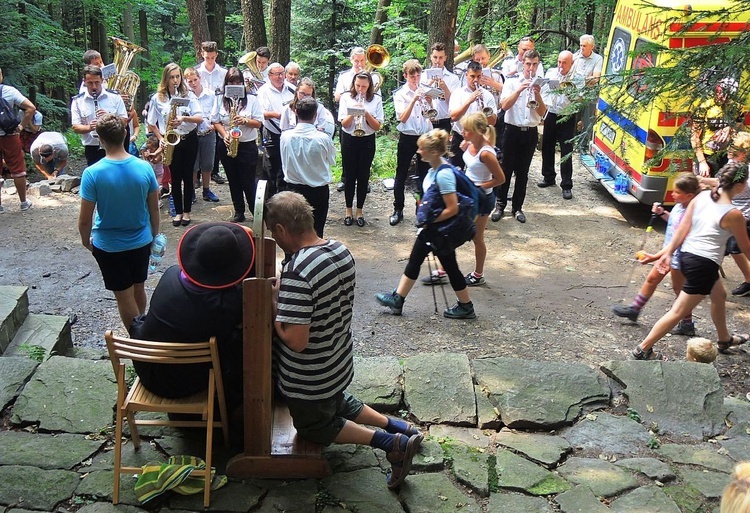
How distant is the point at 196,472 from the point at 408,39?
41.0 ft

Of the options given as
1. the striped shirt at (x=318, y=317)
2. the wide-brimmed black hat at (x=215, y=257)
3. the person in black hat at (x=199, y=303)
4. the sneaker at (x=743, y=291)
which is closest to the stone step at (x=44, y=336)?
the person in black hat at (x=199, y=303)

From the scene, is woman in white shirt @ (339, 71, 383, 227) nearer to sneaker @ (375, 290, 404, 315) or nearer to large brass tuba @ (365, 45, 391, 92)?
large brass tuba @ (365, 45, 391, 92)

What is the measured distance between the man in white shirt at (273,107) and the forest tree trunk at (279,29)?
2740 mm

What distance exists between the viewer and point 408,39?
14281mm

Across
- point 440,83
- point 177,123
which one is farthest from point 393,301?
point 177,123

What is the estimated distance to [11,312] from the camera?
4934mm

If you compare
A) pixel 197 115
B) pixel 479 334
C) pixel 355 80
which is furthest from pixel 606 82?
pixel 197 115

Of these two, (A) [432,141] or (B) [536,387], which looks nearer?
(B) [536,387]

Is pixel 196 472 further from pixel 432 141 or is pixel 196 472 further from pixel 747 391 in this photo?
pixel 747 391

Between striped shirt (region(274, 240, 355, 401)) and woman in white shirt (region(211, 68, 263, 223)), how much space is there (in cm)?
500

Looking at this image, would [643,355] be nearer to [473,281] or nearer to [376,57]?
[473,281]

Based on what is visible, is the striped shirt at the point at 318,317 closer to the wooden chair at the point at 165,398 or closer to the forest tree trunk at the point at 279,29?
the wooden chair at the point at 165,398

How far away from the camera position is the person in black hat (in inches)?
128

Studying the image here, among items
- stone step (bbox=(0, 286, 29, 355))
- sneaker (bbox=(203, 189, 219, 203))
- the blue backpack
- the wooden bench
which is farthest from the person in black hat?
sneaker (bbox=(203, 189, 219, 203))
